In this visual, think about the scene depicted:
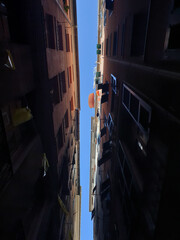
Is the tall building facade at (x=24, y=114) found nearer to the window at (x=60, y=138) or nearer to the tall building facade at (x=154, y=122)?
the window at (x=60, y=138)

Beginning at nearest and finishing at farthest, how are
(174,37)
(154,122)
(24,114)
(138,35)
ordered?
(174,37)
(154,122)
(24,114)
(138,35)

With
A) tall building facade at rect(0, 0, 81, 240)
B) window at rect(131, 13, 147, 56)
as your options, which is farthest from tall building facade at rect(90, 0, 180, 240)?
tall building facade at rect(0, 0, 81, 240)

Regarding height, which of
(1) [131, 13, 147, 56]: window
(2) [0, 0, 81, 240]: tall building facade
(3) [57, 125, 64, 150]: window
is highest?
(1) [131, 13, 147, 56]: window

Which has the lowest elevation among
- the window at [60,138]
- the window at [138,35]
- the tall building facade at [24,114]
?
the window at [60,138]

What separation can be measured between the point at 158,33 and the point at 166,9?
635 mm

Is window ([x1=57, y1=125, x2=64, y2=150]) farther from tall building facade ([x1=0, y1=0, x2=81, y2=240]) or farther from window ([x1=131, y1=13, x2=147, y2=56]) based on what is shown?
window ([x1=131, y1=13, x2=147, y2=56])

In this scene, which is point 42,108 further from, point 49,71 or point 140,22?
point 140,22

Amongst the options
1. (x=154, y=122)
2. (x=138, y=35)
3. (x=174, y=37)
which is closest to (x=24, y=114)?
(x=154, y=122)

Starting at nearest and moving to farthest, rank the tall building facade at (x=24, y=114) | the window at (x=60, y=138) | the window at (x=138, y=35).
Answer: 1. the tall building facade at (x=24, y=114)
2. the window at (x=138, y=35)
3. the window at (x=60, y=138)

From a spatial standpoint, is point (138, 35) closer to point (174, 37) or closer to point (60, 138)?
point (174, 37)

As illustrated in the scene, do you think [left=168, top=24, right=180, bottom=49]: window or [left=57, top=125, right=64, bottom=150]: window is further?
[left=57, top=125, right=64, bottom=150]: window

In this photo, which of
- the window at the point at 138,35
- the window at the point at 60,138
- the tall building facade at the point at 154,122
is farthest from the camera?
the window at the point at 60,138

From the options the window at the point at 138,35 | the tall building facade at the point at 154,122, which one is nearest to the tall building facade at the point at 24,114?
the window at the point at 138,35

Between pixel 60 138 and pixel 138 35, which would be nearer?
pixel 138 35
